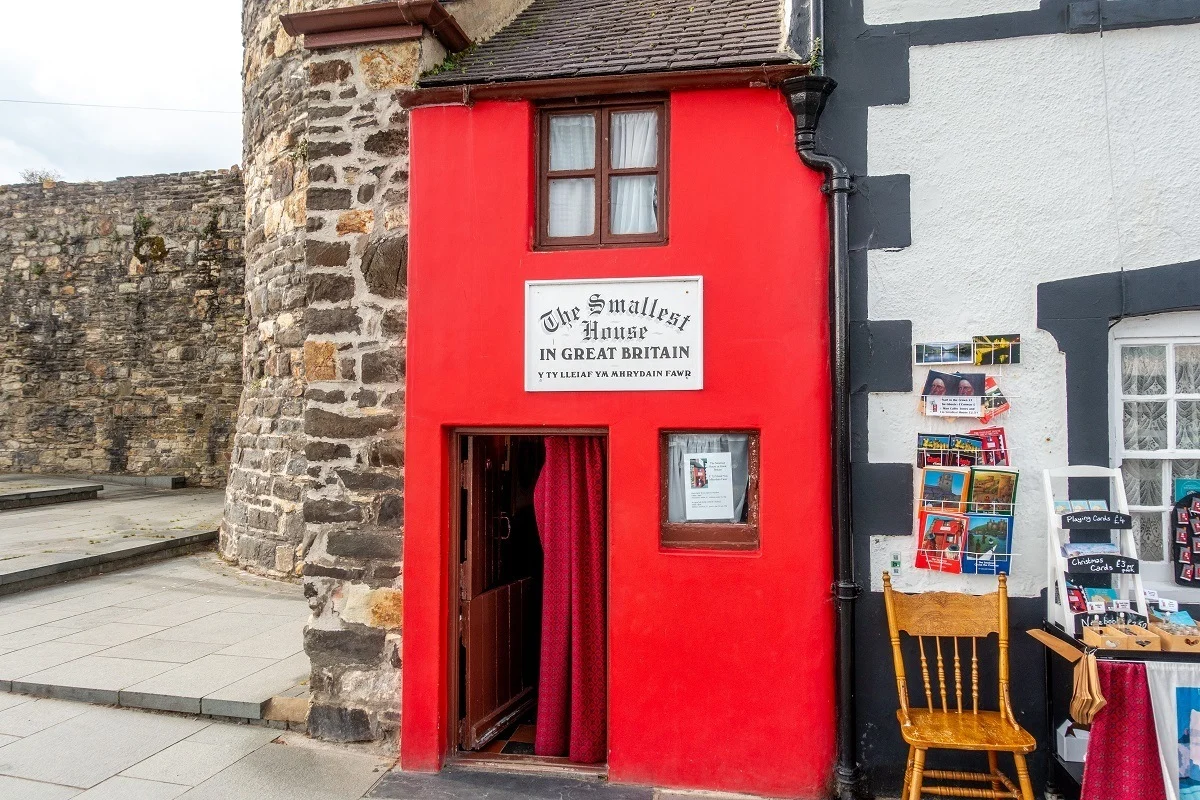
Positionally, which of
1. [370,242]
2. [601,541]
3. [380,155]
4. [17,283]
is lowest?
[601,541]

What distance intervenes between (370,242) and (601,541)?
2.30 m

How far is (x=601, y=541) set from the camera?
508 cm

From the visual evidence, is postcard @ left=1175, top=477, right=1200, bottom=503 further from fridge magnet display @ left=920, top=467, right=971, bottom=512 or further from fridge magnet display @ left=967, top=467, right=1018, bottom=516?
fridge magnet display @ left=920, top=467, right=971, bottom=512

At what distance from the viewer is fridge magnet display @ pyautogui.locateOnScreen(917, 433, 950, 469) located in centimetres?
437

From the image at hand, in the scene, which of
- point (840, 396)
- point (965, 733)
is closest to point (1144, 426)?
point (840, 396)

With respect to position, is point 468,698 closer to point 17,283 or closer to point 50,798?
point 50,798

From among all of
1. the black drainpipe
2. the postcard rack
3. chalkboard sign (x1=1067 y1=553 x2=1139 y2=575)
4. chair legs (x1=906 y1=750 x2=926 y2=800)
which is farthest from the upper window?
chair legs (x1=906 y1=750 x2=926 y2=800)

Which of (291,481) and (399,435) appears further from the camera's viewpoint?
(291,481)

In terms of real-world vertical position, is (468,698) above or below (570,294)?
below

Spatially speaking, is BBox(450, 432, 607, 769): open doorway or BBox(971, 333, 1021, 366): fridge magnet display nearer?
BBox(971, 333, 1021, 366): fridge magnet display

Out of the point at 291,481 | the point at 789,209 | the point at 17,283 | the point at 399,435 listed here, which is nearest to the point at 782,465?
the point at 789,209

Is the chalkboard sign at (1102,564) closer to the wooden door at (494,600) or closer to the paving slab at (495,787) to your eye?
the paving slab at (495,787)

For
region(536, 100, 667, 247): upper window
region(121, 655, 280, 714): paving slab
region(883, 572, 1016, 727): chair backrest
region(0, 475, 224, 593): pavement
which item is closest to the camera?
region(883, 572, 1016, 727): chair backrest

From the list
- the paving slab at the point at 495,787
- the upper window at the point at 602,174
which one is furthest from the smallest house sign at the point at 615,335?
the paving slab at the point at 495,787
